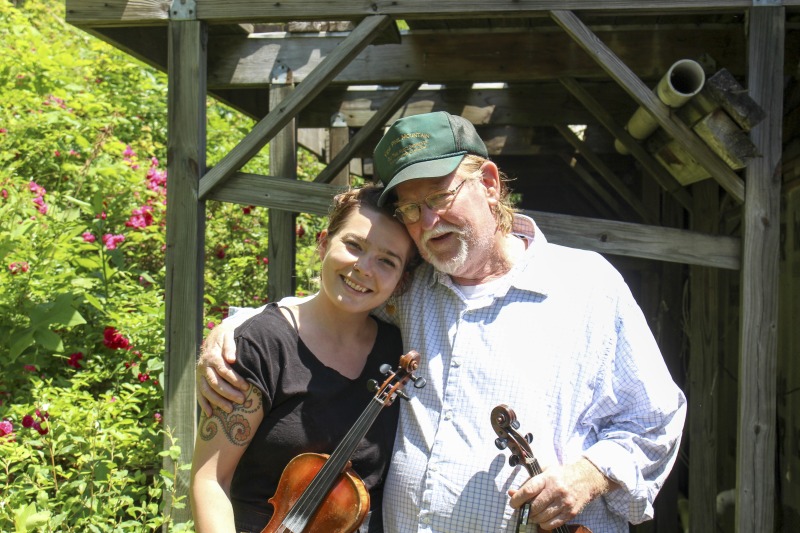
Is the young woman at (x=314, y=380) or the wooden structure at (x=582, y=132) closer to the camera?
the young woman at (x=314, y=380)

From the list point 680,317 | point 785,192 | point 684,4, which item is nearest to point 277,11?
point 684,4

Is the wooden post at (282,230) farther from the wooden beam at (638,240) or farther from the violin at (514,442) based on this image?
the violin at (514,442)

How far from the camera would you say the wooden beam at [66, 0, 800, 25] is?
339cm

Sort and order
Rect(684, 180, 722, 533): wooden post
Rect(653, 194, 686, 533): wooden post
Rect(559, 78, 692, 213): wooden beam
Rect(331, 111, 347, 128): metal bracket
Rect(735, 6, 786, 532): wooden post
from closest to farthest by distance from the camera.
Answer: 1. Rect(735, 6, 786, 532): wooden post
2. Rect(559, 78, 692, 213): wooden beam
3. Rect(684, 180, 722, 533): wooden post
4. Rect(331, 111, 347, 128): metal bracket
5. Rect(653, 194, 686, 533): wooden post

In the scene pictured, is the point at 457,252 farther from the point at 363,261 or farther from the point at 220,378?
the point at 220,378

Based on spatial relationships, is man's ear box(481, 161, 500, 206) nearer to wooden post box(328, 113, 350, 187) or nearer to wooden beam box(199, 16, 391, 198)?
wooden beam box(199, 16, 391, 198)

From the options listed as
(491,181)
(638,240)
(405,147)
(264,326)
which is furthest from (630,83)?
(264,326)

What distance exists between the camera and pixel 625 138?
206 inches

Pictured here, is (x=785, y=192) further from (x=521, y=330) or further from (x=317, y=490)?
(x=317, y=490)

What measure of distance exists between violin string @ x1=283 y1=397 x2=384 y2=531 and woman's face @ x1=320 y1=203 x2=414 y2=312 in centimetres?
28

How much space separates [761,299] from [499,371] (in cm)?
164

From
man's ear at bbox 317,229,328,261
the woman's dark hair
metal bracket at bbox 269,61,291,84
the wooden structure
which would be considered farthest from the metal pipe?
metal bracket at bbox 269,61,291,84

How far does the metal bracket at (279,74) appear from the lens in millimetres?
4805

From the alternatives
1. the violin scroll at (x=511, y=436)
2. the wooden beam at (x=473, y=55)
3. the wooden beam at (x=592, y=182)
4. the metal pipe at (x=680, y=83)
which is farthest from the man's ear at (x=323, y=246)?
the wooden beam at (x=592, y=182)
